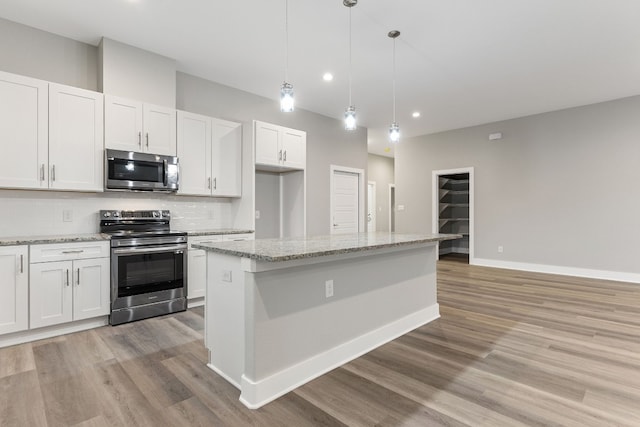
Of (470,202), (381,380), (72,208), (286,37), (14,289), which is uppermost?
(286,37)

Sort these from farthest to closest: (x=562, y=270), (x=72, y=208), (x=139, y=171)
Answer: (x=562, y=270), (x=139, y=171), (x=72, y=208)

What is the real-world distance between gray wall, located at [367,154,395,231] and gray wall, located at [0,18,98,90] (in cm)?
733

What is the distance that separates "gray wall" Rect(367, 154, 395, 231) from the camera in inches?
387

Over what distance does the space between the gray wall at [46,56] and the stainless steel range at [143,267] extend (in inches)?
58.5

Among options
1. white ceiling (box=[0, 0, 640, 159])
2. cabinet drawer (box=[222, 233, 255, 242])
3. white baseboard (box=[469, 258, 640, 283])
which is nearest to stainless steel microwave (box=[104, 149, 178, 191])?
cabinet drawer (box=[222, 233, 255, 242])

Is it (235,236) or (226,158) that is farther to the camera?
(226,158)

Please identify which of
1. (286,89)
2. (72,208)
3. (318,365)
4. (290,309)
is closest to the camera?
(290,309)

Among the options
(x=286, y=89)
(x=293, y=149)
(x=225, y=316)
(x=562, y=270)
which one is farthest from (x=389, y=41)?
(x=562, y=270)

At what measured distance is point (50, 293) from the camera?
9.60 feet

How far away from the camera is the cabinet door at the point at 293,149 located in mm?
4672

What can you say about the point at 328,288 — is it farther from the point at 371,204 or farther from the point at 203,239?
the point at 371,204

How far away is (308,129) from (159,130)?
106 inches

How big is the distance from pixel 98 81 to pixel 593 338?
5559 millimetres

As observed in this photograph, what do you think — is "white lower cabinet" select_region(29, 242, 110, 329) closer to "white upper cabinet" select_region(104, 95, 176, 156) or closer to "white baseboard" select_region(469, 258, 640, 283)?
"white upper cabinet" select_region(104, 95, 176, 156)
